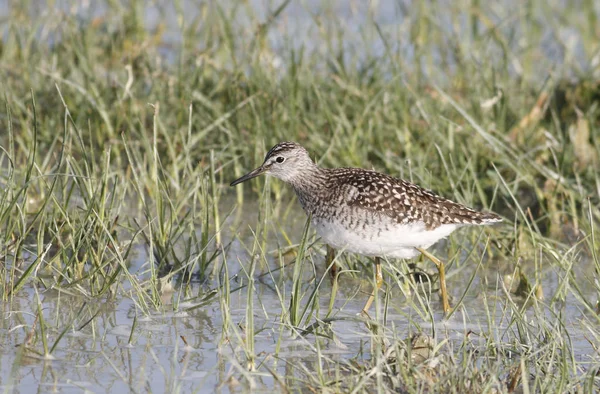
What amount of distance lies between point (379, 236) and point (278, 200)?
185 cm

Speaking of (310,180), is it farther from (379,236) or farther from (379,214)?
(379,236)

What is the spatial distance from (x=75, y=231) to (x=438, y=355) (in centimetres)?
212

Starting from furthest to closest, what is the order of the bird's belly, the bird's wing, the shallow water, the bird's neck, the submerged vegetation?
the bird's neck < the bird's wing < the bird's belly < the submerged vegetation < the shallow water

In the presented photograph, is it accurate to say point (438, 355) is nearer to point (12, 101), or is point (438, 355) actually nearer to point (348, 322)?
point (348, 322)

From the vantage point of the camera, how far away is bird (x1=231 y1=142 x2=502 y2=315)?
6043 mm

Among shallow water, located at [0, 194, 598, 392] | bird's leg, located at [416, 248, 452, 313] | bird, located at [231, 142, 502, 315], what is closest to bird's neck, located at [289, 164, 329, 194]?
bird, located at [231, 142, 502, 315]

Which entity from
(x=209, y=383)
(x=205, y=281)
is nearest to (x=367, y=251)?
(x=205, y=281)

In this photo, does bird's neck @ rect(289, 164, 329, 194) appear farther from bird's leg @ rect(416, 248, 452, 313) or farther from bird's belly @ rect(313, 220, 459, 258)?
bird's leg @ rect(416, 248, 452, 313)

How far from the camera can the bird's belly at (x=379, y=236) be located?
19.7ft

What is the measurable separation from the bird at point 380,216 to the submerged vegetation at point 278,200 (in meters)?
0.23

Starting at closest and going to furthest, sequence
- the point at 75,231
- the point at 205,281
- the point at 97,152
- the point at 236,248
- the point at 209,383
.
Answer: the point at 209,383 < the point at 75,231 < the point at 205,281 < the point at 236,248 < the point at 97,152

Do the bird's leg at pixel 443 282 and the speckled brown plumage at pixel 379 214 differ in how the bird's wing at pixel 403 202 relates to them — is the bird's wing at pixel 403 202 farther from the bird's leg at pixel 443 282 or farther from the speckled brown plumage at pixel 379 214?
the bird's leg at pixel 443 282

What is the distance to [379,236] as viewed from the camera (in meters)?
6.05

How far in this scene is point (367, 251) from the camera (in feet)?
19.8
